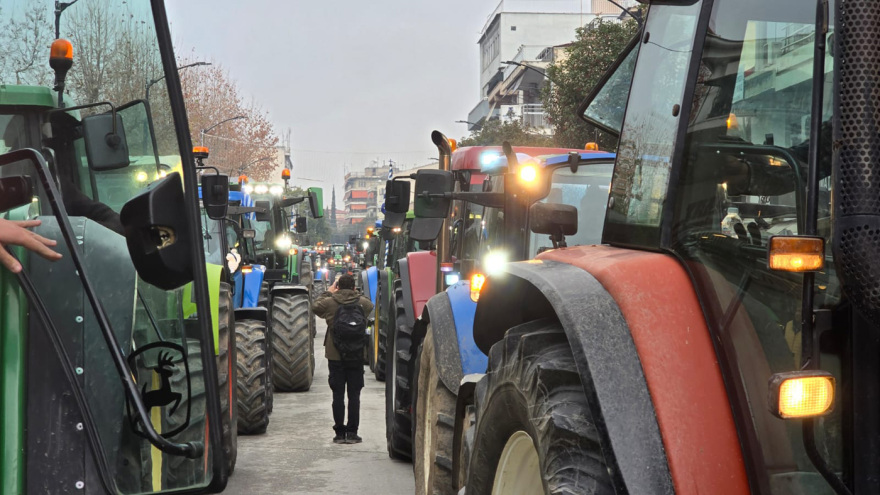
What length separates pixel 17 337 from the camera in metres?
3.22

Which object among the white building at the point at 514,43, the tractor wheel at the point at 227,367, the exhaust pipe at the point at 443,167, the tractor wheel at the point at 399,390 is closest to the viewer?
the tractor wheel at the point at 227,367

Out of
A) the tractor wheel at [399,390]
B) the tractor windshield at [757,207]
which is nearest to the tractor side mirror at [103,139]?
the tractor windshield at [757,207]

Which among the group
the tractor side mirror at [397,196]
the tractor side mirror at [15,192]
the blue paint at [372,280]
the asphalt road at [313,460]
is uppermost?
the tractor side mirror at [15,192]

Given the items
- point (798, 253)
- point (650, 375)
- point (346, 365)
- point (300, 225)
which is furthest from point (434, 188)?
point (300, 225)

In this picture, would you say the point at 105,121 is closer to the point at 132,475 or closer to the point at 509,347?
the point at 132,475

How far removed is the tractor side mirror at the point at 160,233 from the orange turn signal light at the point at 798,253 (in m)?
1.45

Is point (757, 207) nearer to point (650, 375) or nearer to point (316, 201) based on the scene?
point (650, 375)

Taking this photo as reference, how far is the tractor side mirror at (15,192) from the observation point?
10.5ft

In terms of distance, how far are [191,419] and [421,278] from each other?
8.84 meters

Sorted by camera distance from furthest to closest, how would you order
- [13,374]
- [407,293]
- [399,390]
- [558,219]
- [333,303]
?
[333,303]
[407,293]
[399,390]
[558,219]
[13,374]

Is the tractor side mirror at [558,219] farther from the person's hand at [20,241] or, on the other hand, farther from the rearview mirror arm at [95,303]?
the person's hand at [20,241]

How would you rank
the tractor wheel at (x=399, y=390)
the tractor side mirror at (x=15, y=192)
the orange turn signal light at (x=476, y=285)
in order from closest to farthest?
1. the tractor side mirror at (x=15, y=192)
2. the orange turn signal light at (x=476, y=285)
3. the tractor wheel at (x=399, y=390)

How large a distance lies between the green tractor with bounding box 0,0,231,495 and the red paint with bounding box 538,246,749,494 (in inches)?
44.4

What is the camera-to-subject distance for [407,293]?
11688 millimetres
